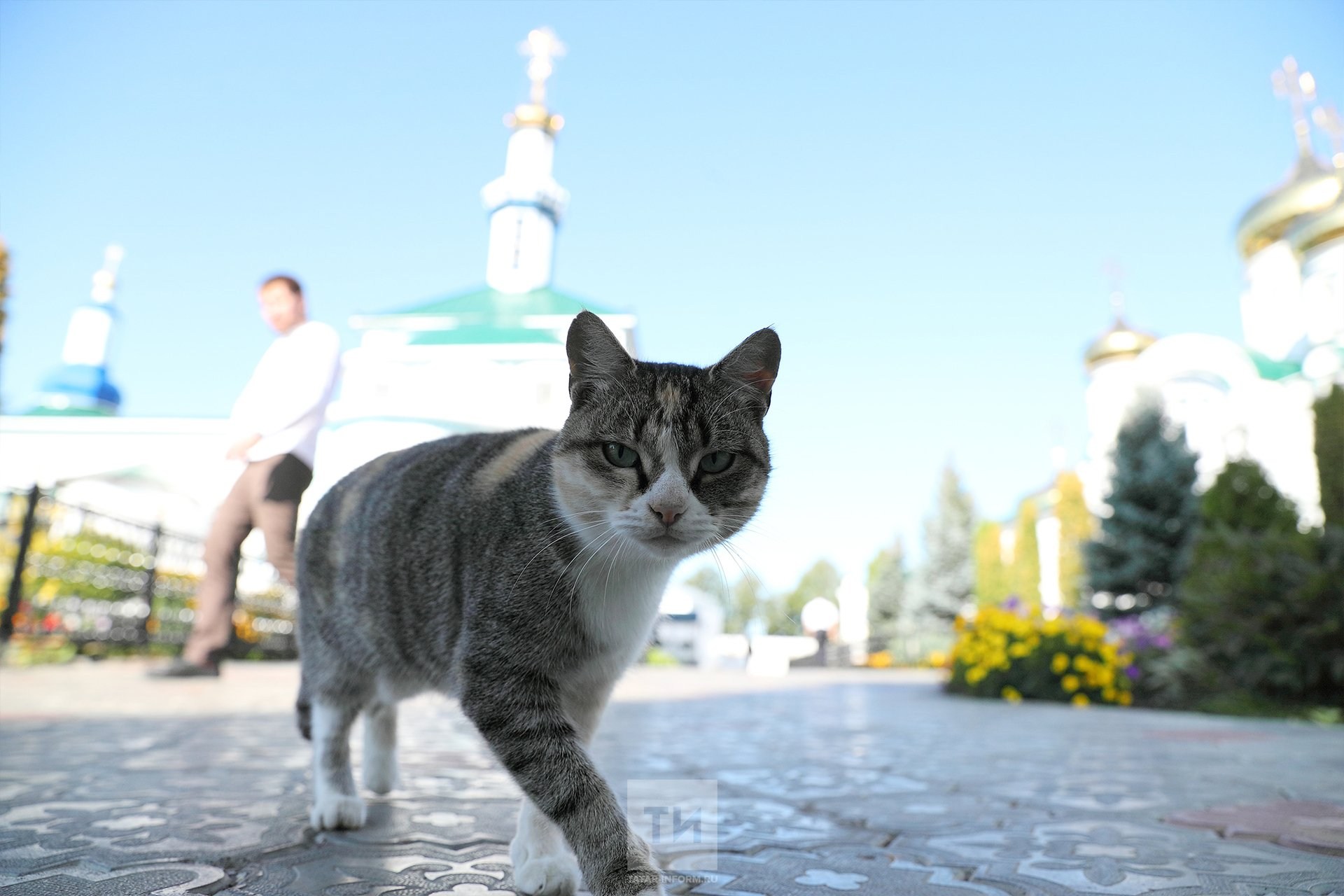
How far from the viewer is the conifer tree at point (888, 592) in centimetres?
3388

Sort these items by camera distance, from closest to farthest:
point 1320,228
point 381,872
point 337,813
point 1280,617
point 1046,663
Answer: point 381,872 → point 337,813 → point 1280,617 → point 1046,663 → point 1320,228

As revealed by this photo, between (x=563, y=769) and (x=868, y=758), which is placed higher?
(x=563, y=769)

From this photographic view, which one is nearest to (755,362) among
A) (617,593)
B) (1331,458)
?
(617,593)

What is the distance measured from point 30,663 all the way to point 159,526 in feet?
9.61

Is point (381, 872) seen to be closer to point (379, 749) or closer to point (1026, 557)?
point (379, 749)

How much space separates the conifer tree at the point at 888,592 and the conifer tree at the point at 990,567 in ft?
10.0

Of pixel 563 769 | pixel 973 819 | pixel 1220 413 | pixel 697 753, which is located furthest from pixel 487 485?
pixel 1220 413

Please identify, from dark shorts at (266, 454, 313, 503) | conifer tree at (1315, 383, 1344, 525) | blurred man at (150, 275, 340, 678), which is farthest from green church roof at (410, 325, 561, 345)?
dark shorts at (266, 454, 313, 503)

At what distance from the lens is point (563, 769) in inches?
60.9

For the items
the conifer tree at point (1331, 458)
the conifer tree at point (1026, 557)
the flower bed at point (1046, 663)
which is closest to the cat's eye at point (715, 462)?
the flower bed at point (1046, 663)

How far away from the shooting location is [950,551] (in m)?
31.4

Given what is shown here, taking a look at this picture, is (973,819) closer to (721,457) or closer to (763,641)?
(721,457)

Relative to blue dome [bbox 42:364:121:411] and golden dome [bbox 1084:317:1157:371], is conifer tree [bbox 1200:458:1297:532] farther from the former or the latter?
blue dome [bbox 42:364:121:411]

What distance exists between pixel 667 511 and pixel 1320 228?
96.7 feet
